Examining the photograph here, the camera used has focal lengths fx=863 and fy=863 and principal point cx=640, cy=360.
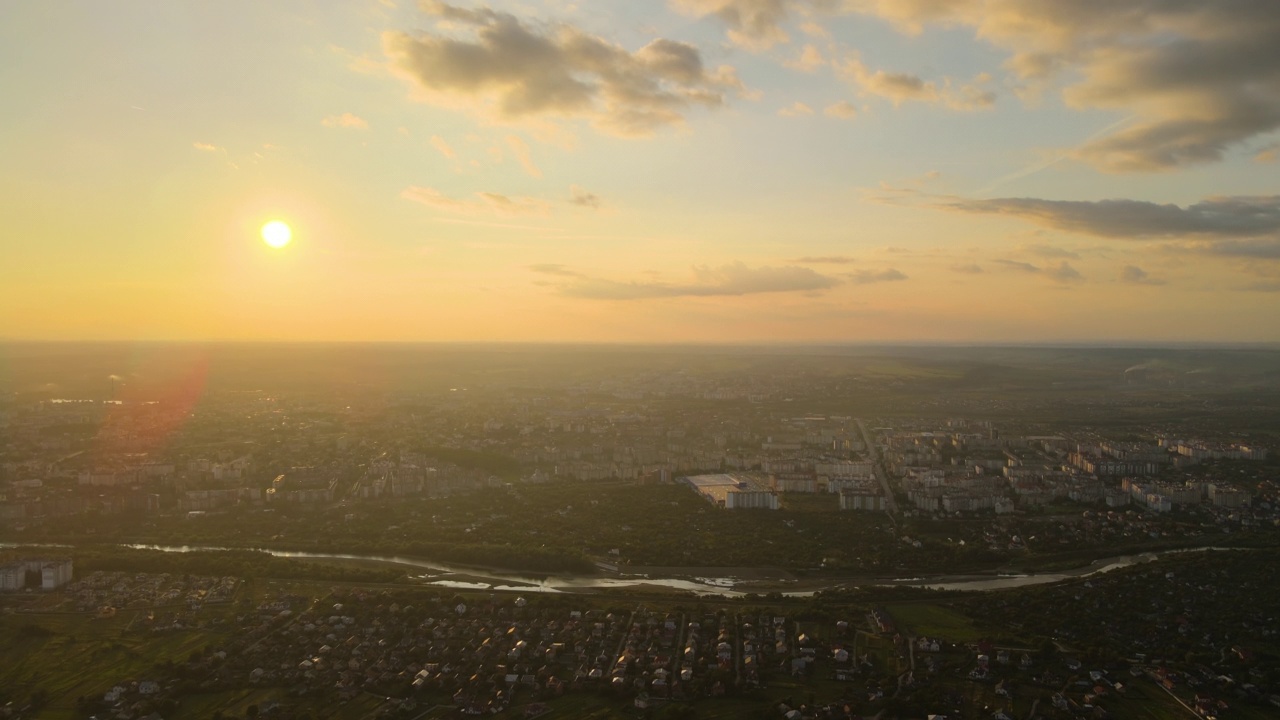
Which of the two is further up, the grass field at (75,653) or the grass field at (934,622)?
the grass field at (75,653)

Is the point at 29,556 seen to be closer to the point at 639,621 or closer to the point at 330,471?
the point at 330,471

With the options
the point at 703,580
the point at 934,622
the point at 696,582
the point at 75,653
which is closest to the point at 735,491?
the point at 703,580

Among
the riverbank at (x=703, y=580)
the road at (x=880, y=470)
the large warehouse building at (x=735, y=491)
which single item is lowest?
the riverbank at (x=703, y=580)

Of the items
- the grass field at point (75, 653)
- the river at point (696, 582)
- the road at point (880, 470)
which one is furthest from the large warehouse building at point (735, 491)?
the grass field at point (75, 653)

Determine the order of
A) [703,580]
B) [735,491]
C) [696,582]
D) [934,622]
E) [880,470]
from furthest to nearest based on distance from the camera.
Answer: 1. [880,470]
2. [735,491]
3. [703,580]
4. [696,582]
5. [934,622]

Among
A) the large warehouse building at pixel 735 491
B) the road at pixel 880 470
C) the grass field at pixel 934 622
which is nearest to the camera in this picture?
the grass field at pixel 934 622

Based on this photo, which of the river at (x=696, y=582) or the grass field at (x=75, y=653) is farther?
the river at (x=696, y=582)

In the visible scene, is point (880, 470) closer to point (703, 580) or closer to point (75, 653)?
point (703, 580)

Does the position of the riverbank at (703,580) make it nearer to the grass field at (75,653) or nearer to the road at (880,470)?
the grass field at (75,653)
